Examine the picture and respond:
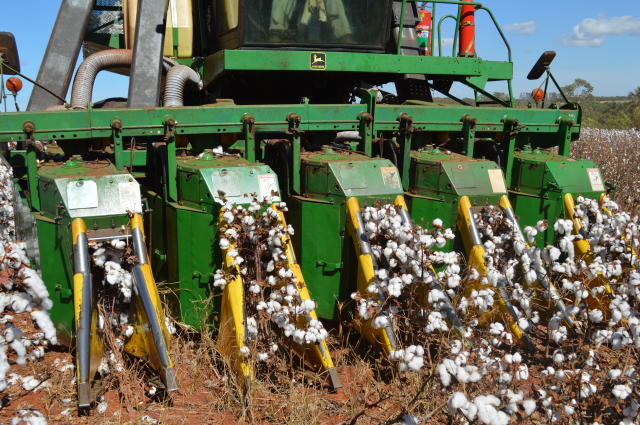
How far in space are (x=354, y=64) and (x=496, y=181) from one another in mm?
1945

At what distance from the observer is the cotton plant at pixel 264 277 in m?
3.94

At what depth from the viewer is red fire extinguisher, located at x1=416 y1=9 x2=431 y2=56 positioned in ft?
26.2

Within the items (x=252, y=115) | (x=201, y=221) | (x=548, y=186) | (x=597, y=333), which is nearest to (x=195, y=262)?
(x=201, y=221)

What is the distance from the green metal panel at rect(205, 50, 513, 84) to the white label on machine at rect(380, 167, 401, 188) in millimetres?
1632

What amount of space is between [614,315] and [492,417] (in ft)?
4.33

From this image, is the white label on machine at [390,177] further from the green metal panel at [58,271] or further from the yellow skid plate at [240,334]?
the green metal panel at [58,271]

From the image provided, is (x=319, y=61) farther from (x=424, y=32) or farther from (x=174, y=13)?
(x=424, y=32)

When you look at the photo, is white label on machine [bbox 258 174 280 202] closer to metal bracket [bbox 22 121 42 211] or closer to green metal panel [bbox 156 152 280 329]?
green metal panel [bbox 156 152 280 329]

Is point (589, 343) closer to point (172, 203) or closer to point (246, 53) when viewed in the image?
point (172, 203)

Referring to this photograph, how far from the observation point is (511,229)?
16.2ft

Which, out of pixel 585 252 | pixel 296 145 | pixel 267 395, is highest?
pixel 296 145

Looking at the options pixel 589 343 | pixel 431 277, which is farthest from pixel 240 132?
pixel 589 343

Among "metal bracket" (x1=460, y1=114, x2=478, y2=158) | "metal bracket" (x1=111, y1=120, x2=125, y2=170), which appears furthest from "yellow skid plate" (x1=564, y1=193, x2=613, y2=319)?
"metal bracket" (x1=111, y1=120, x2=125, y2=170)

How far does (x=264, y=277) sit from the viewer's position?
4.39 meters
